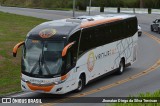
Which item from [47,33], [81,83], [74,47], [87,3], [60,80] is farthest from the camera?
[87,3]

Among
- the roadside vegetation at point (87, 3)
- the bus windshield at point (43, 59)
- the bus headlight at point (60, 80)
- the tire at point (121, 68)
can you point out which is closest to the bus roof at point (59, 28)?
the bus windshield at point (43, 59)

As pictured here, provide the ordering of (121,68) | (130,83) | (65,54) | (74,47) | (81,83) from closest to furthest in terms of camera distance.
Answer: (65,54) → (74,47) → (81,83) → (130,83) → (121,68)

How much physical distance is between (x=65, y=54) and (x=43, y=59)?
38.7 inches

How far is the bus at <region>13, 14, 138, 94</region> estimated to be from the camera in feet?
60.0

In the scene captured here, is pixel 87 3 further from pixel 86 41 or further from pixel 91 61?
pixel 86 41

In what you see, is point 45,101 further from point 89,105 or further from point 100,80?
point 100,80

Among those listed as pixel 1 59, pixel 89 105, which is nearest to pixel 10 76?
pixel 1 59

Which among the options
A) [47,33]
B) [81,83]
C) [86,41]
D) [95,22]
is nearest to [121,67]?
[95,22]

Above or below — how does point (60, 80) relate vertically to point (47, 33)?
below

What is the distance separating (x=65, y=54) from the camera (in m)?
18.1

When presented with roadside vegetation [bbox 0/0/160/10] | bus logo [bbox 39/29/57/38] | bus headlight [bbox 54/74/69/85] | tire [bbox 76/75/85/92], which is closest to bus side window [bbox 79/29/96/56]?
tire [bbox 76/75/85/92]

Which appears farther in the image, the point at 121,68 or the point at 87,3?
the point at 87,3

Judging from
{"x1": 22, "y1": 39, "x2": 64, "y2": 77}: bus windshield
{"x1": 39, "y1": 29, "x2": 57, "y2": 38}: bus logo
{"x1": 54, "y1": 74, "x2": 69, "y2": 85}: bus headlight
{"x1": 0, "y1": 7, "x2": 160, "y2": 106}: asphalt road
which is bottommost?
{"x1": 0, "y1": 7, "x2": 160, "y2": 106}: asphalt road

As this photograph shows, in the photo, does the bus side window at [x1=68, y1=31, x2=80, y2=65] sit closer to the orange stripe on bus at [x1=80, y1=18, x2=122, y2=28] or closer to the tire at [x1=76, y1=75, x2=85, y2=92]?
the orange stripe on bus at [x1=80, y1=18, x2=122, y2=28]
